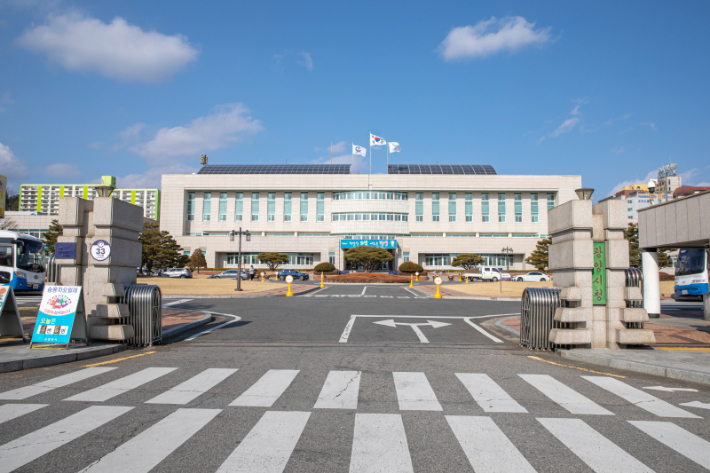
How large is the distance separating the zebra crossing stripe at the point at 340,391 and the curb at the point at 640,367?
4.54 m

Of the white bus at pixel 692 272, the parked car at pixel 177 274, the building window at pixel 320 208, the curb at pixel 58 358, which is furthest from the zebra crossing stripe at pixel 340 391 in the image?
the building window at pixel 320 208

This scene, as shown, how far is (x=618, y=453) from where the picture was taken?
4.23m

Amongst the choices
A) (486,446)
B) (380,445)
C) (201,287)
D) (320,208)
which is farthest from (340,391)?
(320,208)

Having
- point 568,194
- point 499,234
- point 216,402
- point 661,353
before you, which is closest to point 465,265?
point 499,234

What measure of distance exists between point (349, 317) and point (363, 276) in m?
38.4

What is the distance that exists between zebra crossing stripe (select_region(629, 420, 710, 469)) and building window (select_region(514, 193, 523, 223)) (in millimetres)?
88057

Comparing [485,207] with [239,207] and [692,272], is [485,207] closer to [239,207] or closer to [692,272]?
[239,207]

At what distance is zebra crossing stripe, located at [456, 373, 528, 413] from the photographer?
5.69 meters

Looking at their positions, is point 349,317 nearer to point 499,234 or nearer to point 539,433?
point 539,433

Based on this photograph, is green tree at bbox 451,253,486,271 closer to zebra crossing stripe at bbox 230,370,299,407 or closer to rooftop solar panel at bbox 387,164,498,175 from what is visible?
rooftop solar panel at bbox 387,164,498,175

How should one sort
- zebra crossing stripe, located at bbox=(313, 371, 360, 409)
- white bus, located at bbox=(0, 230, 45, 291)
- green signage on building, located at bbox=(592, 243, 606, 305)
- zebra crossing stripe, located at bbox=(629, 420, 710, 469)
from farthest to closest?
1. white bus, located at bbox=(0, 230, 45, 291)
2. green signage on building, located at bbox=(592, 243, 606, 305)
3. zebra crossing stripe, located at bbox=(313, 371, 360, 409)
4. zebra crossing stripe, located at bbox=(629, 420, 710, 469)

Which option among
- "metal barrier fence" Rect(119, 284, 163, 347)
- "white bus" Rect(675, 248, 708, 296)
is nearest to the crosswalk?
"metal barrier fence" Rect(119, 284, 163, 347)

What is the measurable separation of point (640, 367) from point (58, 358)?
10117 millimetres

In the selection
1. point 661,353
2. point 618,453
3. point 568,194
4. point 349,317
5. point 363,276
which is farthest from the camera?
point 568,194
